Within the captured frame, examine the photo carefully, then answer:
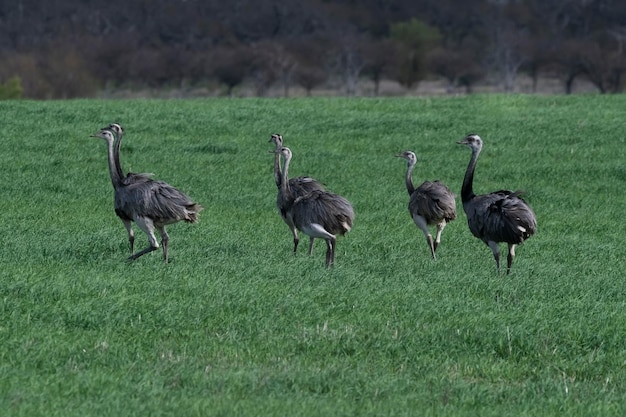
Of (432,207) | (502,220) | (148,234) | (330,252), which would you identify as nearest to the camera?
(502,220)

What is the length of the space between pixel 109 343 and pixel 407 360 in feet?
7.67

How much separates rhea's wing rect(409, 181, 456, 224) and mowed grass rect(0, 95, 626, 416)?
0.52 meters

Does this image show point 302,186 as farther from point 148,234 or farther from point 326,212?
point 148,234

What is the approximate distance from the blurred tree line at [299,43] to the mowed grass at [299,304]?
4373 centimetres

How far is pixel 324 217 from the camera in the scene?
14.5m

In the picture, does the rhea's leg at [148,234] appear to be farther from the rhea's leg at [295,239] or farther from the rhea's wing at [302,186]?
the rhea's wing at [302,186]

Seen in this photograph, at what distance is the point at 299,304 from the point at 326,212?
10.1ft

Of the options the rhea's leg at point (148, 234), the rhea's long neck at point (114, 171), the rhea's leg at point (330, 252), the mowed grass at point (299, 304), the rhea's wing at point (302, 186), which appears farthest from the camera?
the rhea's wing at point (302, 186)

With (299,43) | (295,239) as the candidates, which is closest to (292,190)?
(295,239)

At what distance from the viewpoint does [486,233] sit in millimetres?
14414

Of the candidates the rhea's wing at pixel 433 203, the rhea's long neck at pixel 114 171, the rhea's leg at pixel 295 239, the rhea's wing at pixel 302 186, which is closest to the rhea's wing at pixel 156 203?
the rhea's long neck at pixel 114 171

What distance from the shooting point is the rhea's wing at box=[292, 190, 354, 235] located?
14.5m

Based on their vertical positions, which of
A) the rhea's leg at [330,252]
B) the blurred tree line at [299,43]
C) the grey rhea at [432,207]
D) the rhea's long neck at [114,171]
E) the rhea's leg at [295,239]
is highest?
the rhea's long neck at [114,171]

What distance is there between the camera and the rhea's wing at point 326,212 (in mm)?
14539
